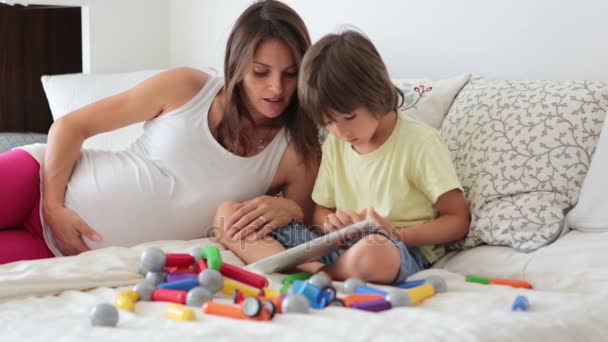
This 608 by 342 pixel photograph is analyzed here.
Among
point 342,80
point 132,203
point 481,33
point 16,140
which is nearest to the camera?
point 342,80

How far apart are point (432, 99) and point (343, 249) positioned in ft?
1.57

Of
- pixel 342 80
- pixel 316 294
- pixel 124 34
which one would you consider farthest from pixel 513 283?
pixel 124 34

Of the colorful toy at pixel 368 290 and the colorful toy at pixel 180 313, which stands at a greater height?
the colorful toy at pixel 180 313

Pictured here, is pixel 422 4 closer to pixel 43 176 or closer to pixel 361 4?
pixel 361 4

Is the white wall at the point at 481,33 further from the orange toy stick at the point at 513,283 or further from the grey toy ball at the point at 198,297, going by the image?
the grey toy ball at the point at 198,297

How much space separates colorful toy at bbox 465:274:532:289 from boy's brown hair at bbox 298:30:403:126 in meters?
0.35

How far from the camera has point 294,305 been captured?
3.63 ft

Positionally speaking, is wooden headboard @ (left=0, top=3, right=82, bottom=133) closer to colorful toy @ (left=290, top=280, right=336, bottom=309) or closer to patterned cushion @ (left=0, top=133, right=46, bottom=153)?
patterned cushion @ (left=0, top=133, right=46, bottom=153)

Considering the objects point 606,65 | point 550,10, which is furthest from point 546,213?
point 550,10

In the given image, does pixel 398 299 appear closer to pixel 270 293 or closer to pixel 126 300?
pixel 270 293

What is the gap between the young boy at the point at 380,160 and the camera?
1.45m

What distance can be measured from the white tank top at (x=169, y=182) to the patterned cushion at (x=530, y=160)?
1.48 feet

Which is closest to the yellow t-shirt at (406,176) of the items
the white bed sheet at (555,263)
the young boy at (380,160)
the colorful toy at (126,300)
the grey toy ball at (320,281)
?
the young boy at (380,160)

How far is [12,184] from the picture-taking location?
64.8 inches
